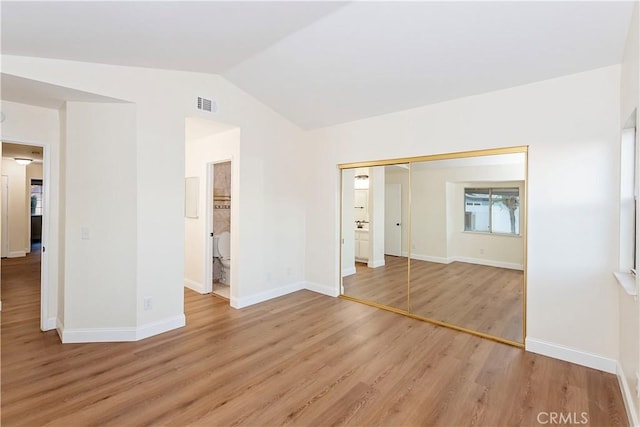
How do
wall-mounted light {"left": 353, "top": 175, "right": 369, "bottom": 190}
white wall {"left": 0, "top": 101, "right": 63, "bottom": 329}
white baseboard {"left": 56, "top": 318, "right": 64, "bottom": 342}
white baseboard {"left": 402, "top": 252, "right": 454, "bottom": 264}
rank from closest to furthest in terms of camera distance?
white baseboard {"left": 56, "top": 318, "right": 64, "bottom": 342} → white wall {"left": 0, "top": 101, "right": 63, "bottom": 329} → white baseboard {"left": 402, "top": 252, "right": 454, "bottom": 264} → wall-mounted light {"left": 353, "top": 175, "right": 369, "bottom": 190}

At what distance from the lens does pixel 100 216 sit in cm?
312

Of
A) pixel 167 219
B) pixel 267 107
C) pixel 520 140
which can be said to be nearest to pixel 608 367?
pixel 520 140

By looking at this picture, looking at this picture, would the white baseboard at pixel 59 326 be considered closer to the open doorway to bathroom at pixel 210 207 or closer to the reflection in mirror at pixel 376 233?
the open doorway to bathroom at pixel 210 207

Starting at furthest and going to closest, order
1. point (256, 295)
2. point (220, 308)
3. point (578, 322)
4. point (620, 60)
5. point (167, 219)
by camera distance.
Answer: point (256, 295)
point (220, 308)
point (167, 219)
point (578, 322)
point (620, 60)

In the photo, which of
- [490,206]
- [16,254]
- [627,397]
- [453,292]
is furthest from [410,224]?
[16,254]

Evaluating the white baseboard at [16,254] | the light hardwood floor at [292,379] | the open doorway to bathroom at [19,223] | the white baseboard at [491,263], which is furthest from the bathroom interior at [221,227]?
the white baseboard at [16,254]

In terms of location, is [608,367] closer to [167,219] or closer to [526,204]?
[526,204]

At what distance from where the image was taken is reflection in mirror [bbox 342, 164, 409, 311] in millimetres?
4391

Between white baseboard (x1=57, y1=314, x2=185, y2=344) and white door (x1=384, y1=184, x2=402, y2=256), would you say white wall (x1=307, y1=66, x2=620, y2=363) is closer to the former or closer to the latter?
white door (x1=384, y1=184, x2=402, y2=256)

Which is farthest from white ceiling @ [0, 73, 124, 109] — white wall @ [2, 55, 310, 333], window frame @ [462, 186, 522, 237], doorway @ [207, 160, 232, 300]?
window frame @ [462, 186, 522, 237]

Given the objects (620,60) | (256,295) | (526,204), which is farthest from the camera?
(256,295)

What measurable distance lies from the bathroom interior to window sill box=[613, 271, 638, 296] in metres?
4.80

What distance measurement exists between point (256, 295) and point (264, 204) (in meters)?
1.35

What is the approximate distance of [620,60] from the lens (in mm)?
2477
